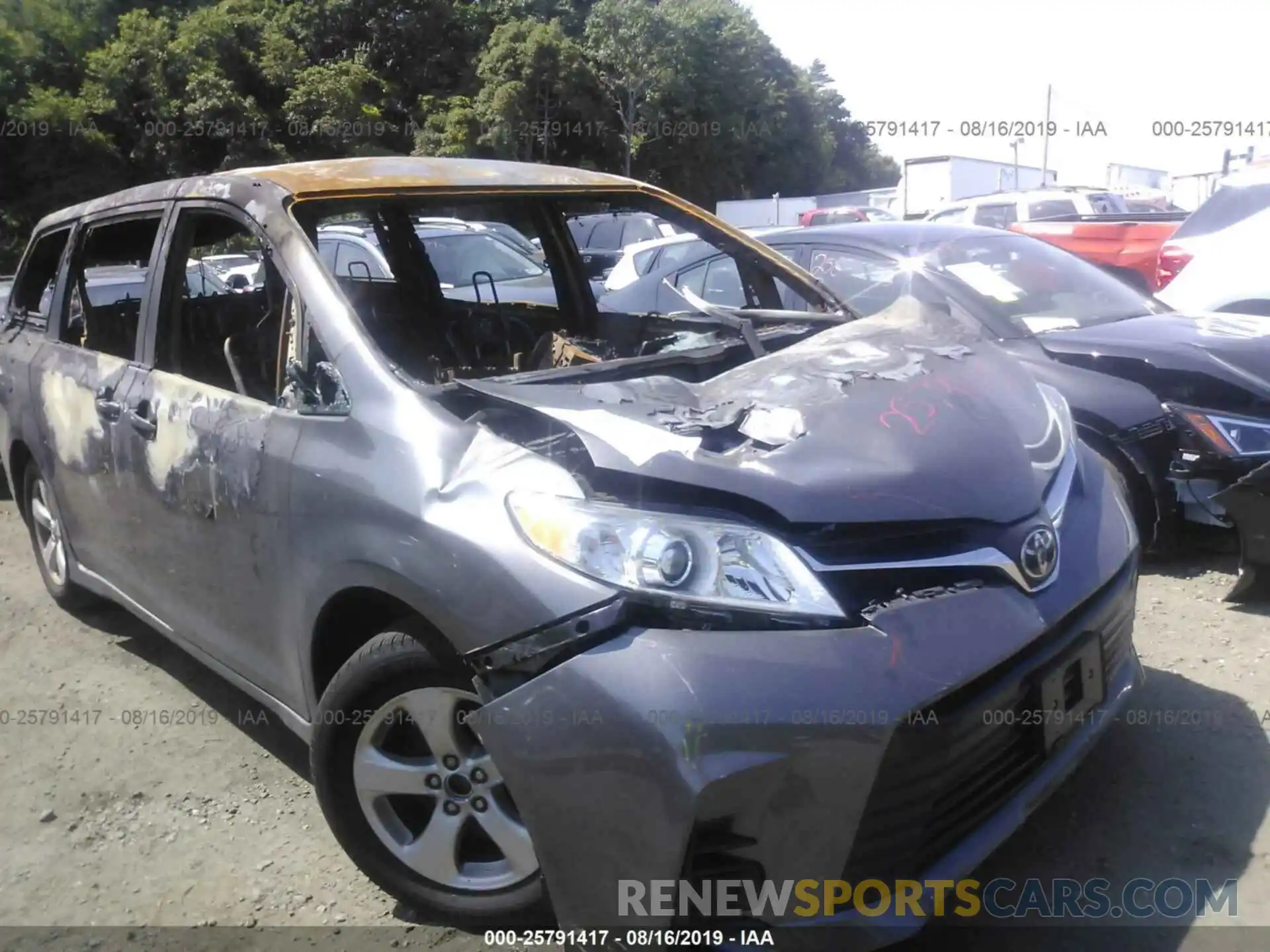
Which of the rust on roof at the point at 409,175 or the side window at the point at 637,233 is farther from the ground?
the rust on roof at the point at 409,175

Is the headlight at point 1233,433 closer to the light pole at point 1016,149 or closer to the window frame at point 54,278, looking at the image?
the window frame at point 54,278

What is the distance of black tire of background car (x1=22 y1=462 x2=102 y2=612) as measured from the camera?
432 cm

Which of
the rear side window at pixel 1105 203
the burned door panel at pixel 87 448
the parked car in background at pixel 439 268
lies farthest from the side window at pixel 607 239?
the rear side window at pixel 1105 203

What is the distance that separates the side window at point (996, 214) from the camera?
15841 millimetres

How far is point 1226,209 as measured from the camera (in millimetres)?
7188

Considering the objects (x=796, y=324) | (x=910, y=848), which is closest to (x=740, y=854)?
(x=910, y=848)

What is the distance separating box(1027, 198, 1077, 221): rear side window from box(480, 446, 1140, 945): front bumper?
49.3ft

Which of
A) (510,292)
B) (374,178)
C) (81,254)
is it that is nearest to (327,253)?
(374,178)

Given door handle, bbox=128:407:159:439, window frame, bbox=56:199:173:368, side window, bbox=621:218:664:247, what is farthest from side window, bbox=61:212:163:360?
side window, bbox=621:218:664:247

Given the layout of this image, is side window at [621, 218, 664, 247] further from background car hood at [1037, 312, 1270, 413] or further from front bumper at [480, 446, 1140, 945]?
front bumper at [480, 446, 1140, 945]

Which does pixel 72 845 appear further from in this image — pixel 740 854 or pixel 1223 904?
pixel 1223 904

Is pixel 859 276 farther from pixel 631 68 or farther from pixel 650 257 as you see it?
pixel 631 68

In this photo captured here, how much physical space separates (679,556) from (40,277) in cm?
394

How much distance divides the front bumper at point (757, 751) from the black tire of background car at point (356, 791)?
30cm
